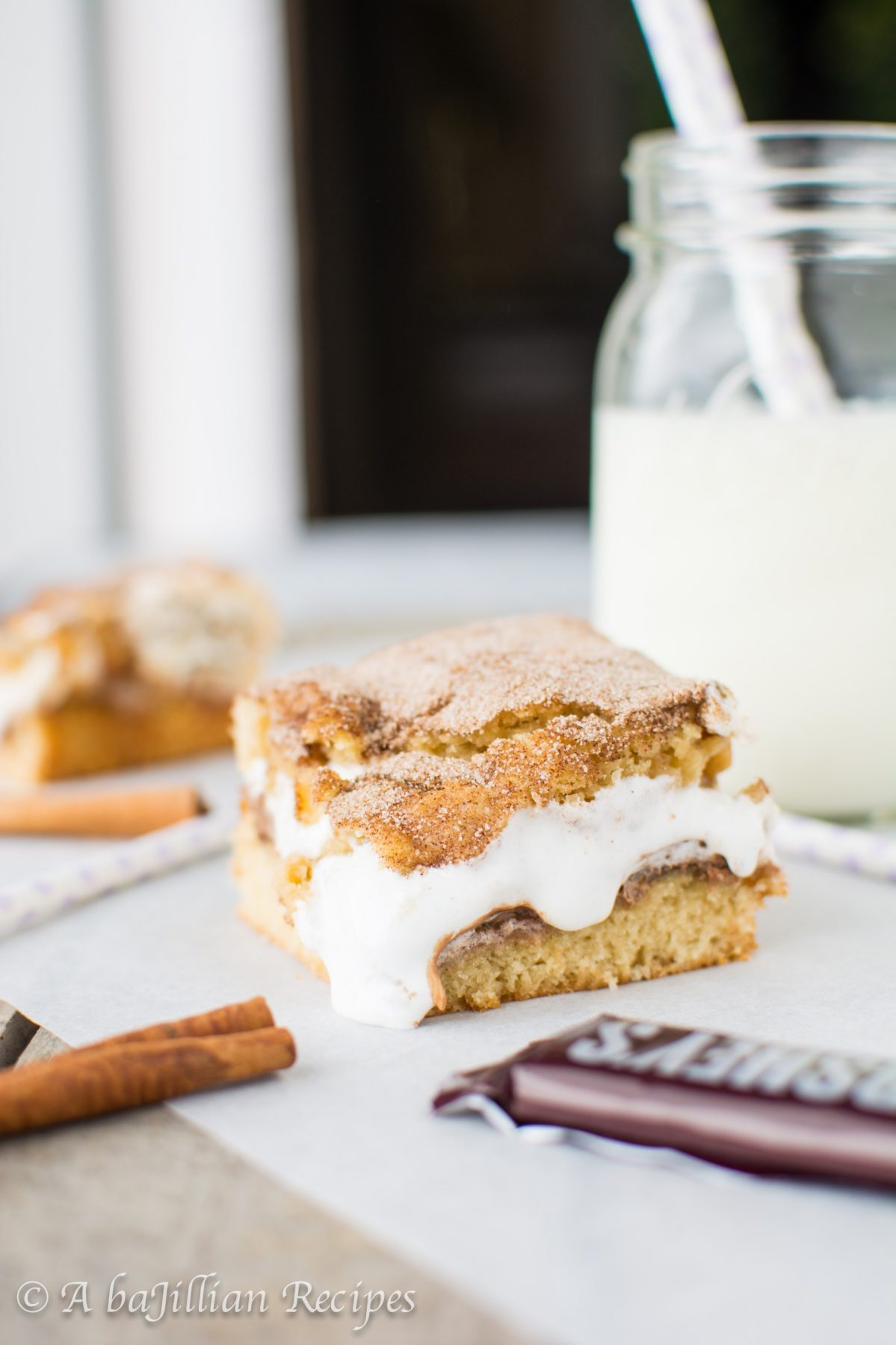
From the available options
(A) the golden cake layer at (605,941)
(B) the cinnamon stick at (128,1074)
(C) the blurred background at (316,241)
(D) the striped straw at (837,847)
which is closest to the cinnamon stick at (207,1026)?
(B) the cinnamon stick at (128,1074)

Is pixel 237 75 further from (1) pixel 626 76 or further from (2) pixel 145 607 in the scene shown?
(2) pixel 145 607

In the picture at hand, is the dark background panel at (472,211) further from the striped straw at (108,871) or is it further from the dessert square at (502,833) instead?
the dessert square at (502,833)

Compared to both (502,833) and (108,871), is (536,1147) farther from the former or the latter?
(108,871)

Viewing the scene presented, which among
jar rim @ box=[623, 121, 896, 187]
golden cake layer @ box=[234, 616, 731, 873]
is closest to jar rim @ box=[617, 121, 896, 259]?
jar rim @ box=[623, 121, 896, 187]

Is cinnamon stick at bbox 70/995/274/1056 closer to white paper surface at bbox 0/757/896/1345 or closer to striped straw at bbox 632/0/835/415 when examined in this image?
A: white paper surface at bbox 0/757/896/1345

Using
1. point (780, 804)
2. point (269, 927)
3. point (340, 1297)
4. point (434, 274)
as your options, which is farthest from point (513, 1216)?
point (434, 274)

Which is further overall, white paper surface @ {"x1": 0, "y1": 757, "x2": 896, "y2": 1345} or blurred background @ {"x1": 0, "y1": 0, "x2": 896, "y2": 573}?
blurred background @ {"x1": 0, "y1": 0, "x2": 896, "y2": 573}
